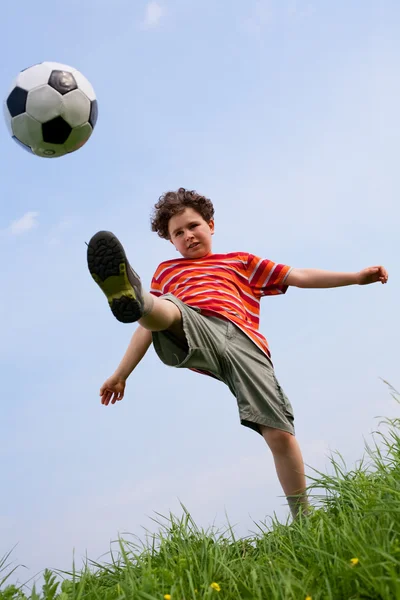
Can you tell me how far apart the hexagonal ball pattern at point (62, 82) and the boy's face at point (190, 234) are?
3.98 ft

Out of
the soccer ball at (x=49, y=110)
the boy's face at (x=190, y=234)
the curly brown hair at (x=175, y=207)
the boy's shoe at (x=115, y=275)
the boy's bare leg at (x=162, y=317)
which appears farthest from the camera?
the curly brown hair at (x=175, y=207)

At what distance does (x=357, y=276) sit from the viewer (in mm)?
4805

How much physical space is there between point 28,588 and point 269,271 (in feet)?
8.90

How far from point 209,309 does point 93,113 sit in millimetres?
1692

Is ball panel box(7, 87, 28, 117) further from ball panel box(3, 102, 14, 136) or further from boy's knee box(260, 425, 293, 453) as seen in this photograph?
boy's knee box(260, 425, 293, 453)

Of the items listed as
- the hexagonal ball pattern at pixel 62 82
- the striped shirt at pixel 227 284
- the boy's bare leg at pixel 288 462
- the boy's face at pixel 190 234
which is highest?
the hexagonal ball pattern at pixel 62 82

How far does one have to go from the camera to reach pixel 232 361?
172 inches

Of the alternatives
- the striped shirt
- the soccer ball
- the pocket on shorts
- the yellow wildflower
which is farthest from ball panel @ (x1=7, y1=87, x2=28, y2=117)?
the yellow wildflower

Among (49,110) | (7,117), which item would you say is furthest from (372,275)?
(7,117)

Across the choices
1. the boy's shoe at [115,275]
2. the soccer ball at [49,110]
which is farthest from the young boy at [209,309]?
the soccer ball at [49,110]

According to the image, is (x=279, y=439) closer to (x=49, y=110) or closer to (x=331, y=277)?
(x=331, y=277)

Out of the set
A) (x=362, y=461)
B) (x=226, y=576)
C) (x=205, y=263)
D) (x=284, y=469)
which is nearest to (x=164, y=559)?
(x=226, y=576)

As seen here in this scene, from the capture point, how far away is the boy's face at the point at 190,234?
497 cm

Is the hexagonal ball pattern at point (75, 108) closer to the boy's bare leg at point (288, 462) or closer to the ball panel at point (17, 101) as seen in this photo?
the ball panel at point (17, 101)
